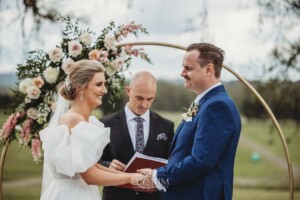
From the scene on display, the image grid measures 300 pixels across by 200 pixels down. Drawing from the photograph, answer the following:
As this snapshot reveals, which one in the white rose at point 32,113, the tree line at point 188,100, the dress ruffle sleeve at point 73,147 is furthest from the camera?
the tree line at point 188,100

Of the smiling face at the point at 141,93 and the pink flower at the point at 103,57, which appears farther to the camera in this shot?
the pink flower at the point at 103,57

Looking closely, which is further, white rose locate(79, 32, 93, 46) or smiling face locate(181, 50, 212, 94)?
white rose locate(79, 32, 93, 46)

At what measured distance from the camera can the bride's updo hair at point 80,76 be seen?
463cm

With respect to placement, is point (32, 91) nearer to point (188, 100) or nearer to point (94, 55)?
point (94, 55)

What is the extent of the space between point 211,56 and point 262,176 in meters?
21.4

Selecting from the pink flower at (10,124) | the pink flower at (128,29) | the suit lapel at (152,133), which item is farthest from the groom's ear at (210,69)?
the pink flower at (10,124)

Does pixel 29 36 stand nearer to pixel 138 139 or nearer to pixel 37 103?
pixel 37 103

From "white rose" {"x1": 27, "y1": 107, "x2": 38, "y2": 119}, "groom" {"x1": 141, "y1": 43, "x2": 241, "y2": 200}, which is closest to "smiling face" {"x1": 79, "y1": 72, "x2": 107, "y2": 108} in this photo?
"groom" {"x1": 141, "y1": 43, "x2": 241, "y2": 200}

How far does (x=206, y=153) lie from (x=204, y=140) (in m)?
0.10

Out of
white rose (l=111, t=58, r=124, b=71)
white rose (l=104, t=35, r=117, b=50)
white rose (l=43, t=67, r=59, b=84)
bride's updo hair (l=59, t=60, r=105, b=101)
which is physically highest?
white rose (l=104, t=35, r=117, b=50)

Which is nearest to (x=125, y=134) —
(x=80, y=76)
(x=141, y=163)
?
(x=141, y=163)

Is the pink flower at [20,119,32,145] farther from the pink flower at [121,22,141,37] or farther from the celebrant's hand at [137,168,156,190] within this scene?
the celebrant's hand at [137,168,156,190]

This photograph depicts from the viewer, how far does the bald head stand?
571 centimetres

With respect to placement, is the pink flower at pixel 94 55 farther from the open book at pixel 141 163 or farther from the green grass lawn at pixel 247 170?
the green grass lawn at pixel 247 170
